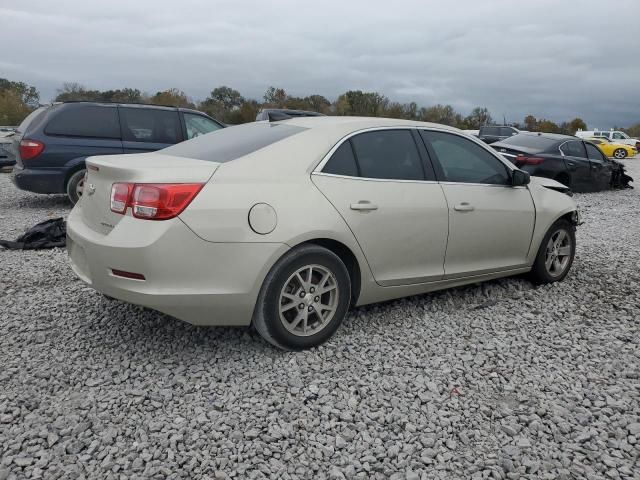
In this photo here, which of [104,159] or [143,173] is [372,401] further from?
[104,159]

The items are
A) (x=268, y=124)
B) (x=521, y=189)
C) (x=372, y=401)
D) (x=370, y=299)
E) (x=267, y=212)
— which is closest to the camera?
(x=372, y=401)

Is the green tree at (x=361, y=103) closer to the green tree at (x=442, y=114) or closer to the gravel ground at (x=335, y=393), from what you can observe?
the green tree at (x=442, y=114)

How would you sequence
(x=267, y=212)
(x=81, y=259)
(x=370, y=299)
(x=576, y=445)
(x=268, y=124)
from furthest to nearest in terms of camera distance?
(x=268, y=124) → (x=370, y=299) → (x=81, y=259) → (x=267, y=212) → (x=576, y=445)

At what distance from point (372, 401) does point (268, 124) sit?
2.25m

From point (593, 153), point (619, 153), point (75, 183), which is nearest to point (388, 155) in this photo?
point (75, 183)

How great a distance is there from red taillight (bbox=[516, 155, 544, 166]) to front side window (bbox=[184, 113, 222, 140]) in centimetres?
641

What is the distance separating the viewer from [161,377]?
10.8 feet

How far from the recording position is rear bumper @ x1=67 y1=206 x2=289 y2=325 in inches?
121

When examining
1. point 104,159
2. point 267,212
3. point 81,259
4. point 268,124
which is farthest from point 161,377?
point 268,124

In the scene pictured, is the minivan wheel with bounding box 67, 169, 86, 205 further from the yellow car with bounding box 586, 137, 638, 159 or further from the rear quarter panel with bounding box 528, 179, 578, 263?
the yellow car with bounding box 586, 137, 638, 159

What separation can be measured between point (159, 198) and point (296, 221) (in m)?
0.82

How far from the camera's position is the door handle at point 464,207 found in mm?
4234

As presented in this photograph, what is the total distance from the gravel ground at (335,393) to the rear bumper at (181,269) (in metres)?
0.45

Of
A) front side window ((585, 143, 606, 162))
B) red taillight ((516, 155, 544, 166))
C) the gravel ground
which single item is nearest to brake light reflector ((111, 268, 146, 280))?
the gravel ground
